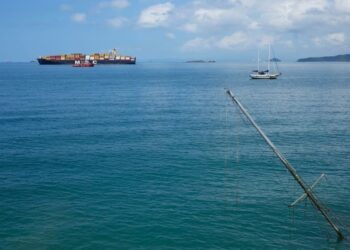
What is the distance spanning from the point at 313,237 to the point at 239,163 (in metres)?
23.5

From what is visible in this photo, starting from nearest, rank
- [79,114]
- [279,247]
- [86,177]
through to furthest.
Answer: [279,247], [86,177], [79,114]

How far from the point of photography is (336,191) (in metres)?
52.5

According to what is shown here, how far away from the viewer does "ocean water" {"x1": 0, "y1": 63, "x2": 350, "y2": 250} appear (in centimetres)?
4225

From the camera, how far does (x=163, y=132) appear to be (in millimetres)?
85750

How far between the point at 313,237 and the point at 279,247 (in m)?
4.38

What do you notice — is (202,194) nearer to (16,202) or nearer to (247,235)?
(247,235)

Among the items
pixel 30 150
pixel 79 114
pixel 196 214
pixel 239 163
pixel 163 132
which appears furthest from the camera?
pixel 79 114

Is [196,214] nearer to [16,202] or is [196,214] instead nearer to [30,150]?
[16,202]

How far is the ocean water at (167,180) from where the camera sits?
4225cm

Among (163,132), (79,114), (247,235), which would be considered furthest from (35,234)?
(79,114)

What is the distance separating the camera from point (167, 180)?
56969 millimetres

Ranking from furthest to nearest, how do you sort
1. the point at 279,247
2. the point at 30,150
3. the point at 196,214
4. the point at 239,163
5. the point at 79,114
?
1. the point at 79,114
2. the point at 30,150
3. the point at 239,163
4. the point at 196,214
5. the point at 279,247

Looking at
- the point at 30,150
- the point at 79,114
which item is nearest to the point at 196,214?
the point at 30,150

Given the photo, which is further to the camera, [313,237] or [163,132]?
[163,132]
